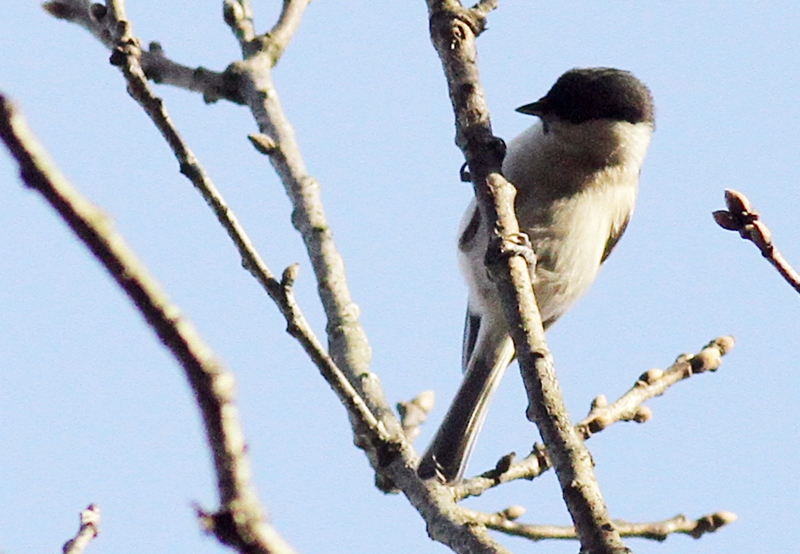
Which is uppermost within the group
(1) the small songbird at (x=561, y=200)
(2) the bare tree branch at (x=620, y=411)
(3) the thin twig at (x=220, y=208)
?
(1) the small songbird at (x=561, y=200)

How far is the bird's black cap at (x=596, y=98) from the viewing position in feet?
12.2

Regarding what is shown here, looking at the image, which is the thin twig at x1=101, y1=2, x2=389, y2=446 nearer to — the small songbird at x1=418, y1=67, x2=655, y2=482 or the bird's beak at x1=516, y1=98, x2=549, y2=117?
the small songbird at x1=418, y1=67, x2=655, y2=482

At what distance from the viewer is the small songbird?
357 cm

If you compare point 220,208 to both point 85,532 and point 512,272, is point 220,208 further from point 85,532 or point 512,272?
point 512,272

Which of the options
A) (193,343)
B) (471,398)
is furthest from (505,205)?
(193,343)

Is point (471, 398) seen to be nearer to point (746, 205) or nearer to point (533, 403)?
point (533, 403)

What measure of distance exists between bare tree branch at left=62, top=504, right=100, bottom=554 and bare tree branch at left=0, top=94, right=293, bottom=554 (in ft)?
3.05

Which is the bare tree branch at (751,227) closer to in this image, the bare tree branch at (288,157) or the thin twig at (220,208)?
the thin twig at (220,208)

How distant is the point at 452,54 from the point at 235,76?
61 centimetres

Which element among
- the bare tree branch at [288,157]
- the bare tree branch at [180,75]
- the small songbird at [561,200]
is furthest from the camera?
the small songbird at [561,200]

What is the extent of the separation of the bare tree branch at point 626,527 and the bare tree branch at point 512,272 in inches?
20.6

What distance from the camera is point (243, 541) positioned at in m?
0.51

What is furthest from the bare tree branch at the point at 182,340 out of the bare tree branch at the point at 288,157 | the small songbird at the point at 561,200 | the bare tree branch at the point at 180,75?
the small songbird at the point at 561,200

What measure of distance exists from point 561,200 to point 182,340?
316cm
